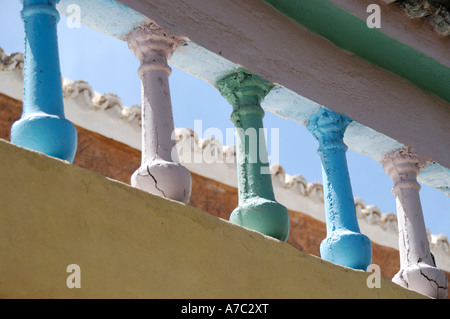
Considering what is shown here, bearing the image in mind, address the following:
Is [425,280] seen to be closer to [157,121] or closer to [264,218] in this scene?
[264,218]

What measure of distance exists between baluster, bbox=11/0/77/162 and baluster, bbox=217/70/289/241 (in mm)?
573

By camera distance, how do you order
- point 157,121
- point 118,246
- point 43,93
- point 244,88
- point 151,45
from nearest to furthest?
1. point 118,246
2. point 43,93
3. point 157,121
4. point 151,45
5. point 244,88

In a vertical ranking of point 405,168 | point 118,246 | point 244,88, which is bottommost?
point 118,246

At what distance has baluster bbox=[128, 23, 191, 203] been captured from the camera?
228 cm

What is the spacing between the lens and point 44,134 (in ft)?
6.97

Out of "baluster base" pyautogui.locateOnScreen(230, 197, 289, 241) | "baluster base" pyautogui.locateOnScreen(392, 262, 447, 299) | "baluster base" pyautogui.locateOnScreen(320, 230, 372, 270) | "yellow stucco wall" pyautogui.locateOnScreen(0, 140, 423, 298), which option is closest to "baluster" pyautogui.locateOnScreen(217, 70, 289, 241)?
"baluster base" pyautogui.locateOnScreen(230, 197, 289, 241)

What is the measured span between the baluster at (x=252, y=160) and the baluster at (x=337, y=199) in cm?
24

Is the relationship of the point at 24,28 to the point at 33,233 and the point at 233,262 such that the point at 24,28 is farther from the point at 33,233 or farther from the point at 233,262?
the point at 233,262

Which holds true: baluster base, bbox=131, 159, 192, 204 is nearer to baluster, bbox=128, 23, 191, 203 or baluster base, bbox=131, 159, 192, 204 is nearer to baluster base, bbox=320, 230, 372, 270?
baluster, bbox=128, 23, 191, 203

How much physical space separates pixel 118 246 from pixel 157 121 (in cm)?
47

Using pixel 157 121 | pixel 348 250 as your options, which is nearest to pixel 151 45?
pixel 157 121

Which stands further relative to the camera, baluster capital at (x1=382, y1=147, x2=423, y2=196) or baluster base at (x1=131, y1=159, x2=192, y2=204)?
baluster capital at (x1=382, y1=147, x2=423, y2=196)

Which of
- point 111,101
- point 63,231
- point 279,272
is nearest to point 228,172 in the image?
point 111,101

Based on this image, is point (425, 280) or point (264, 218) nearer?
point (264, 218)
